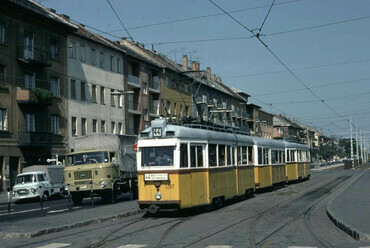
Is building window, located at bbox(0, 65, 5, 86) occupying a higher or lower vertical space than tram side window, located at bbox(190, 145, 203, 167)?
higher

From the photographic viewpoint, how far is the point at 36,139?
40.6 metres

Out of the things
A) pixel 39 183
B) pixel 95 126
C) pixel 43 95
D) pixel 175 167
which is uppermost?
pixel 43 95

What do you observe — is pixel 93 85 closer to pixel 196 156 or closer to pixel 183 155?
pixel 196 156

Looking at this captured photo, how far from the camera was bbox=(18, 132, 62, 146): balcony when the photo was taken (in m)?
39.5

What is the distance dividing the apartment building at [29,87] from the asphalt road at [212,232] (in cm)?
2345

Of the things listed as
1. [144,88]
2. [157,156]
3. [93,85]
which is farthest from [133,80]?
[157,156]

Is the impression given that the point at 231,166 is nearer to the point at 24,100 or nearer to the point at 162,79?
the point at 24,100

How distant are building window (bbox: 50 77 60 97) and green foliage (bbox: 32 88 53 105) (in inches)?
109

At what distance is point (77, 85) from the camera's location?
4778 cm

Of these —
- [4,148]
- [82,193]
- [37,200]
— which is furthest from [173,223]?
[4,148]

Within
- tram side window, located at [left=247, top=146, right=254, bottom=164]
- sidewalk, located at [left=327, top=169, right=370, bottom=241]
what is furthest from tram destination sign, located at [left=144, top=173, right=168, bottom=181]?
tram side window, located at [left=247, top=146, right=254, bottom=164]

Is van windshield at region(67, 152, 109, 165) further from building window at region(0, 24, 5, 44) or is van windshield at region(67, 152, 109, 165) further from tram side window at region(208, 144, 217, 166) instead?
building window at region(0, 24, 5, 44)

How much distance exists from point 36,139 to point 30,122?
1.56 m

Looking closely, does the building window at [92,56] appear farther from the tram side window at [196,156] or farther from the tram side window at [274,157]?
the tram side window at [196,156]
